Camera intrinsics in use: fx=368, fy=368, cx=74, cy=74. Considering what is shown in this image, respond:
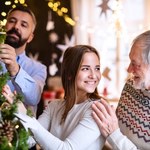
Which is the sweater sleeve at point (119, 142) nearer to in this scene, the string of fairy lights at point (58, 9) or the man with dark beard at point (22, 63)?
the man with dark beard at point (22, 63)

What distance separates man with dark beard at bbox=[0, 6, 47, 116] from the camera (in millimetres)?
1531

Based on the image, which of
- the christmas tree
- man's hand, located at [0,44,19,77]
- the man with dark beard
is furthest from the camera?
the man with dark beard

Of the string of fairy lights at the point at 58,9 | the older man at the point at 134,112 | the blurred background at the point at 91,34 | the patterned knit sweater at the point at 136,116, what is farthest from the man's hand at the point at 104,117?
the blurred background at the point at 91,34

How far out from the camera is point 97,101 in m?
1.53

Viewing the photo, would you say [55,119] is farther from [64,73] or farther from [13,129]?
[13,129]

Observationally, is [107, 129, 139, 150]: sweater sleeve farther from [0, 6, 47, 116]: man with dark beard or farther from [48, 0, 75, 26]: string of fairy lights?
[48, 0, 75, 26]: string of fairy lights

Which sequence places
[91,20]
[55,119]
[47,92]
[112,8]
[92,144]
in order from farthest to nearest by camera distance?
1. [91,20]
2. [47,92]
3. [112,8]
4. [55,119]
5. [92,144]

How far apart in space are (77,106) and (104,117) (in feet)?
0.48

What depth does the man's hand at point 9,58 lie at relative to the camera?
1403 mm

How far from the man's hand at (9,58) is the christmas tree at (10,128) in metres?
0.19

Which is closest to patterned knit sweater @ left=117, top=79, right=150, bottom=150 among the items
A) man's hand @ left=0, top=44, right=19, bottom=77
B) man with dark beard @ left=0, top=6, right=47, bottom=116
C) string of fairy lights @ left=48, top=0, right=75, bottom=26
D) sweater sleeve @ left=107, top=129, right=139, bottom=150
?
sweater sleeve @ left=107, top=129, right=139, bottom=150

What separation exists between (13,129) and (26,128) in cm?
6

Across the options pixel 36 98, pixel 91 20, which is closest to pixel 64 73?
pixel 36 98

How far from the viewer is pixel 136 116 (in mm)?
1663
